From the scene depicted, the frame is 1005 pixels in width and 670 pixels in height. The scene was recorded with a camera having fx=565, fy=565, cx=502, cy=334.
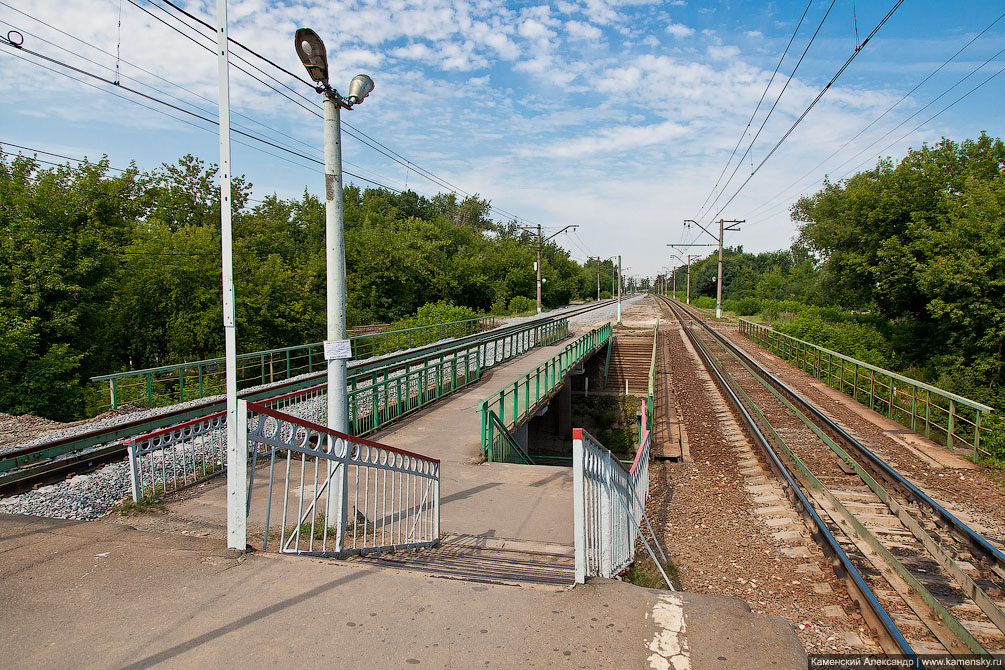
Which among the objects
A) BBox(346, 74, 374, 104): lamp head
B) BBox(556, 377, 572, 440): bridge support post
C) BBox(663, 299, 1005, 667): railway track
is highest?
BBox(346, 74, 374, 104): lamp head

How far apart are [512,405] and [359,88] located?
8813 millimetres

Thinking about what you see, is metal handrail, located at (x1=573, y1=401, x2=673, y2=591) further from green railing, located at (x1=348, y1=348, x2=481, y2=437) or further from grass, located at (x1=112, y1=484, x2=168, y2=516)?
green railing, located at (x1=348, y1=348, x2=481, y2=437)

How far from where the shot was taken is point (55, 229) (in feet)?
57.4

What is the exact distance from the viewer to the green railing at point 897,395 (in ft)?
36.0

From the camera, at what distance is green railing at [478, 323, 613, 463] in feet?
33.4

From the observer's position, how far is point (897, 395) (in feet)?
52.3

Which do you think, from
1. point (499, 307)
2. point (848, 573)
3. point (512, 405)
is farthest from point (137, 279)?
point (499, 307)

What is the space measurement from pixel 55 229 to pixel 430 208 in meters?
75.1

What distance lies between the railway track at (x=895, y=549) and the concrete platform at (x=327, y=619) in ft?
7.61

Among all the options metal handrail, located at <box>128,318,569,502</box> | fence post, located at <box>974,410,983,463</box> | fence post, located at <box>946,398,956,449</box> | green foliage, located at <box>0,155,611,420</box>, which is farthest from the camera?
green foliage, located at <box>0,155,611,420</box>

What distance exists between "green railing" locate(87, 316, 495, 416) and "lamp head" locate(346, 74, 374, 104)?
29.7 ft

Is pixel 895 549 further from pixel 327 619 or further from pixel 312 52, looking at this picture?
pixel 312 52

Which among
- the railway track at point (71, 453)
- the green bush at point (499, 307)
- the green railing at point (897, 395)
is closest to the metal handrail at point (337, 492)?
the railway track at point (71, 453)

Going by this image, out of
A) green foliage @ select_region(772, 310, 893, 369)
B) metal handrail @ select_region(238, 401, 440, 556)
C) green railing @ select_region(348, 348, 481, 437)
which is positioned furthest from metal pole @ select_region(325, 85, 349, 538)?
green foliage @ select_region(772, 310, 893, 369)
